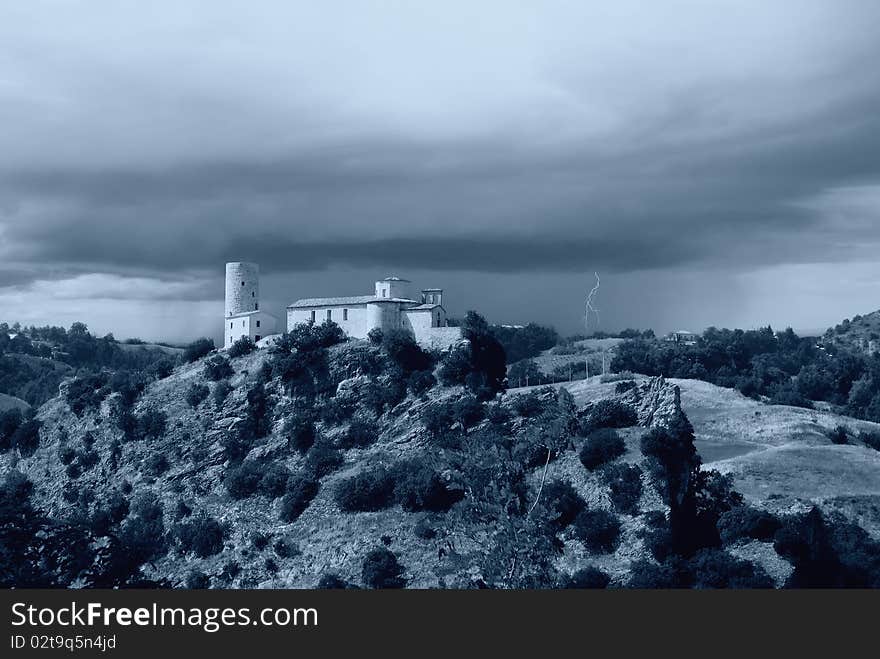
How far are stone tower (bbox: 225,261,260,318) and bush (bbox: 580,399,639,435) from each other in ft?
96.1

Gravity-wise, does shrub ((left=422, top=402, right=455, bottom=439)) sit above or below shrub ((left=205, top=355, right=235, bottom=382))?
below

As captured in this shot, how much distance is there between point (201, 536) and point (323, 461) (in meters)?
8.64

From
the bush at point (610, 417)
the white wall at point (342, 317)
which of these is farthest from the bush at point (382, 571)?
the white wall at point (342, 317)

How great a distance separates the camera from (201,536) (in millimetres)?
57094

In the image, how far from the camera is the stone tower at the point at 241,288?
241 feet

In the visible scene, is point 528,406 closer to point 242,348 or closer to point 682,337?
point 242,348

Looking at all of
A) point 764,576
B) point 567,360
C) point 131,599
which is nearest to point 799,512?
point 764,576

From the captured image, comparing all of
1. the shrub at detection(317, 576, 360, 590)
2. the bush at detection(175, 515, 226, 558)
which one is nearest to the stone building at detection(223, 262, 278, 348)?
the bush at detection(175, 515, 226, 558)

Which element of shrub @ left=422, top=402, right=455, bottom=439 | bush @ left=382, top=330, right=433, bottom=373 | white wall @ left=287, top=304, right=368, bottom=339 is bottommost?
shrub @ left=422, top=402, right=455, bottom=439

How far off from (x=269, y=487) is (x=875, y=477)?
3703 centimetres

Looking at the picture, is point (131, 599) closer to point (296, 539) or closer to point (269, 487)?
point (296, 539)

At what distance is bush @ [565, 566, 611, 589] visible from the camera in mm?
44122

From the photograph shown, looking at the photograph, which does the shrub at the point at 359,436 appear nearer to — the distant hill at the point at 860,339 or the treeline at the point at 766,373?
the treeline at the point at 766,373

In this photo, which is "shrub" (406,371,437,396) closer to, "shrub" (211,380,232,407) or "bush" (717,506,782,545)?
"shrub" (211,380,232,407)
